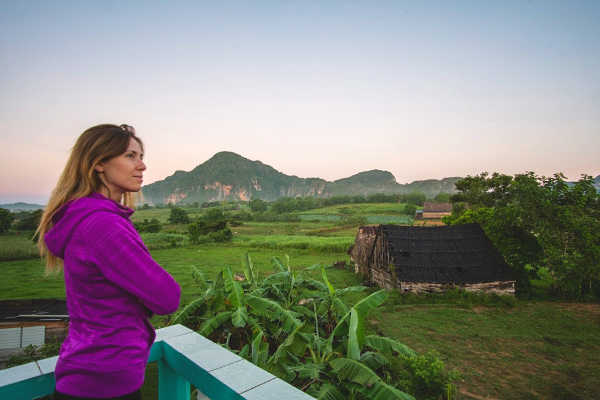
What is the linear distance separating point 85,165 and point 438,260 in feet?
43.4

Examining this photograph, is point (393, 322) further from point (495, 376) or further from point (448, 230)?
point (448, 230)

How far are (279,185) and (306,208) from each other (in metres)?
115

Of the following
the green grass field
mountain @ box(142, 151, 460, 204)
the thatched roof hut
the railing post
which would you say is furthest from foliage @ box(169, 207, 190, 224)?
mountain @ box(142, 151, 460, 204)

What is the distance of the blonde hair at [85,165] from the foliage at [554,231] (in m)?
14.3

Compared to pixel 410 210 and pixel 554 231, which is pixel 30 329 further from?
pixel 410 210

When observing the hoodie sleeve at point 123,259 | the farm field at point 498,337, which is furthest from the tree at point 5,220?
the hoodie sleeve at point 123,259

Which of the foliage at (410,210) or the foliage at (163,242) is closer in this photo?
the foliage at (163,242)

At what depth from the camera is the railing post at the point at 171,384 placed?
5.55 ft

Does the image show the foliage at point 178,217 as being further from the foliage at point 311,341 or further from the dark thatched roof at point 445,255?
the foliage at point 311,341

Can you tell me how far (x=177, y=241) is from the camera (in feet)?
110

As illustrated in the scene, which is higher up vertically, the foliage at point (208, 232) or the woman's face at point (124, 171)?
the woman's face at point (124, 171)

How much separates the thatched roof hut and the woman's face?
1203cm

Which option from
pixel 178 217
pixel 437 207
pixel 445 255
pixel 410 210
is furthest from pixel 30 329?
pixel 410 210

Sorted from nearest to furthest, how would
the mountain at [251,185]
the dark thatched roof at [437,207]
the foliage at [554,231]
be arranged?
the foliage at [554,231] → the dark thatched roof at [437,207] → the mountain at [251,185]
